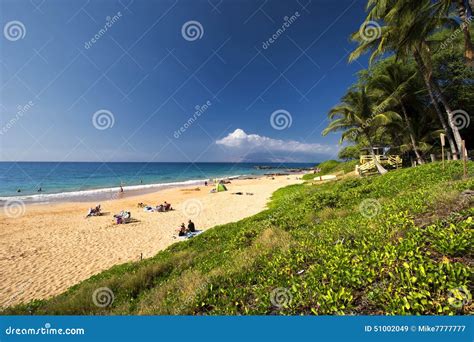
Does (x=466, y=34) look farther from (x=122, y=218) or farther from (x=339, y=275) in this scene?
(x=122, y=218)

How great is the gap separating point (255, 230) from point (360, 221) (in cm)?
370

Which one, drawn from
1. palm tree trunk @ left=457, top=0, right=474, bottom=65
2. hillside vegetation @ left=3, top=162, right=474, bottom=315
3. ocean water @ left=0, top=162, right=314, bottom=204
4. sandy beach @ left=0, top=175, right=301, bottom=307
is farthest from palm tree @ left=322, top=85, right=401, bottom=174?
ocean water @ left=0, top=162, right=314, bottom=204

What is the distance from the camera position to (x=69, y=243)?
43.8ft

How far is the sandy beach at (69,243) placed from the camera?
29.1 feet

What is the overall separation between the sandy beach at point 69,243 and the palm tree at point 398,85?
49.6 ft

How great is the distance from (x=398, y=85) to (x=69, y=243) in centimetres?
2781

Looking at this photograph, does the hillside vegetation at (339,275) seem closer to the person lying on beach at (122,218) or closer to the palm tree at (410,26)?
the palm tree at (410,26)

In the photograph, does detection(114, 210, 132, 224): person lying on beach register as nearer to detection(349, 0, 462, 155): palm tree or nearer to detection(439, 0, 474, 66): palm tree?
detection(349, 0, 462, 155): palm tree

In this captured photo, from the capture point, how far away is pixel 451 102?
1659cm

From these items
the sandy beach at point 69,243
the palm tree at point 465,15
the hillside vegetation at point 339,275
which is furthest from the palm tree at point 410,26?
the sandy beach at point 69,243

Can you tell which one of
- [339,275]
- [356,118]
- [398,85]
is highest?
[398,85]

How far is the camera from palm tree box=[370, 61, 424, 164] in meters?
17.5

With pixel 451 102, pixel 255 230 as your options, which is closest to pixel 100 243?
pixel 255 230

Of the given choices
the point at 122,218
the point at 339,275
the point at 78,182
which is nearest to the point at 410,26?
the point at 339,275
